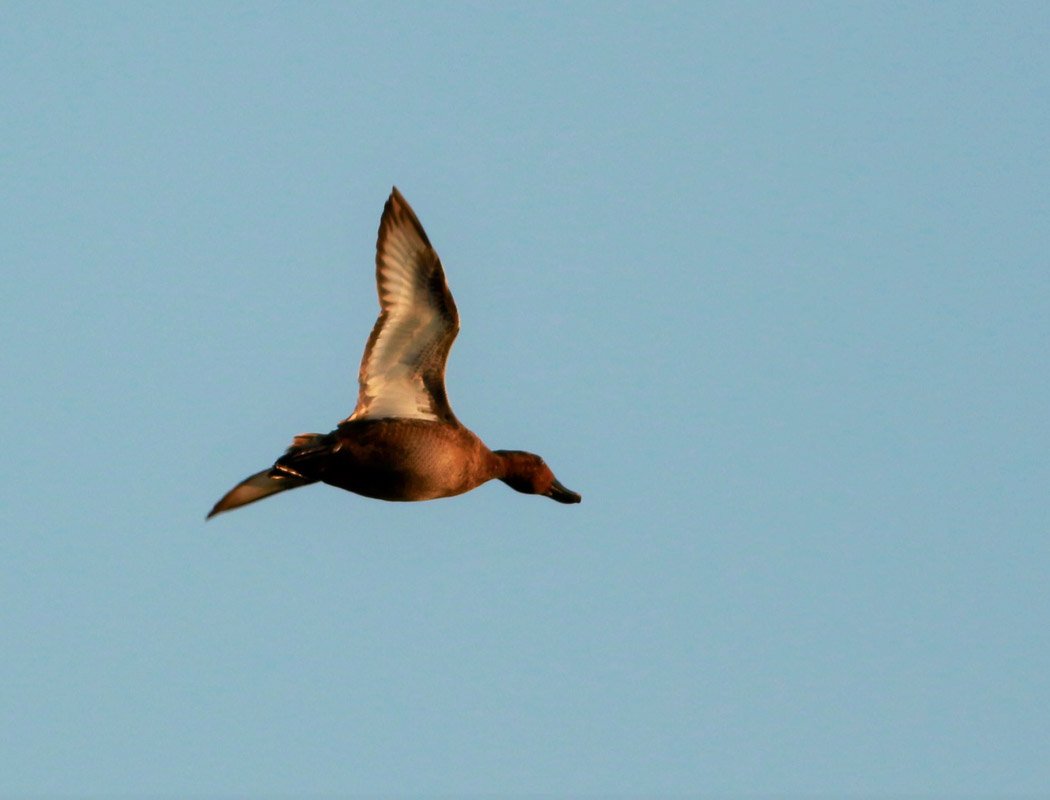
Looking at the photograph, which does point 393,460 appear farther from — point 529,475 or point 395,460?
point 529,475

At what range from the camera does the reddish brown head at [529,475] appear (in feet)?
69.5

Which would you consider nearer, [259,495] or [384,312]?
[384,312]

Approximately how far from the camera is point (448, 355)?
19750 mm

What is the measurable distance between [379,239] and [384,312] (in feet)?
2.51

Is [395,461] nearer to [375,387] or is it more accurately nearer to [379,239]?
[375,387]

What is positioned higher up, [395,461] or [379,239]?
[379,239]

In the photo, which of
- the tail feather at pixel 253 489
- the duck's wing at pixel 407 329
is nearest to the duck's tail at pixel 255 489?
the tail feather at pixel 253 489

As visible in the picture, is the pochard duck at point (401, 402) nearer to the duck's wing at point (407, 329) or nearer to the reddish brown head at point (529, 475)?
the duck's wing at point (407, 329)

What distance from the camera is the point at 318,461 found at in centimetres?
1930

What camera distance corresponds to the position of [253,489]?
2120 cm

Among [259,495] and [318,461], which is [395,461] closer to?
[318,461]

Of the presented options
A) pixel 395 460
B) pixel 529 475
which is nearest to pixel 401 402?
pixel 395 460

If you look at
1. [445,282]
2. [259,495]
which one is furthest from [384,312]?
[259,495]

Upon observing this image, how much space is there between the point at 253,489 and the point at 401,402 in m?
2.51
